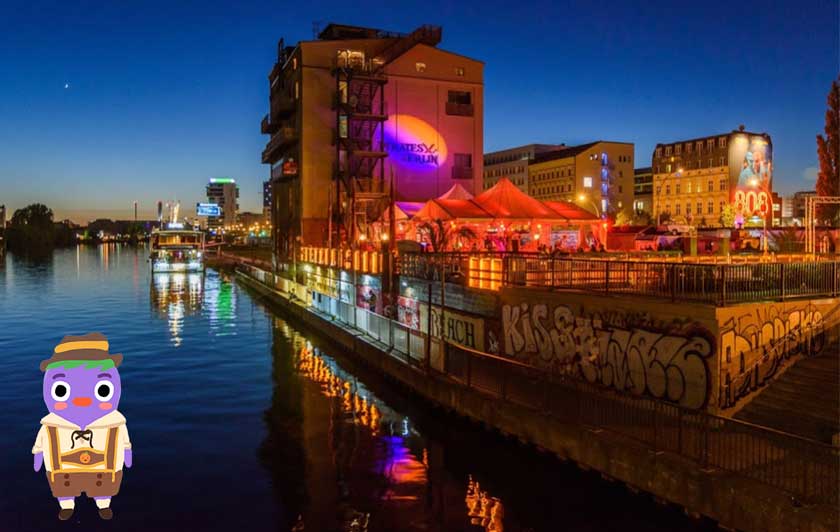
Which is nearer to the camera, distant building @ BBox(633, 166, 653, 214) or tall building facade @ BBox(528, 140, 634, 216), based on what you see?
tall building facade @ BBox(528, 140, 634, 216)

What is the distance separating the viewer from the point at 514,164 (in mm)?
136625

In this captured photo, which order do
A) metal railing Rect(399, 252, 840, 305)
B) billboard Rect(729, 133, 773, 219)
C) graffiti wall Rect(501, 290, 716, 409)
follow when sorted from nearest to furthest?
graffiti wall Rect(501, 290, 716, 409) < metal railing Rect(399, 252, 840, 305) < billboard Rect(729, 133, 773, 219)

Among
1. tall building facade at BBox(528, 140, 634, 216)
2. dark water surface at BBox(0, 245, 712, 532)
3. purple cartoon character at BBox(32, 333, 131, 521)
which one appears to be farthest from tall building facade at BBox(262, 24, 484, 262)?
tall building facade at BBox(528, 140, 634, 216)

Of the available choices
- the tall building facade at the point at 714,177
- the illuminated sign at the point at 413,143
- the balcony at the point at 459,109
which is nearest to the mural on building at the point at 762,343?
the illuminated sign at the point at 413,143

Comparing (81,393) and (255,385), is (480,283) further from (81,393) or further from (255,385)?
(81,393)

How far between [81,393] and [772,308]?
14563mm

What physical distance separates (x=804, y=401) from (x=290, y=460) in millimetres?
11913

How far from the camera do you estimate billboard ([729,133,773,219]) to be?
8781 cm

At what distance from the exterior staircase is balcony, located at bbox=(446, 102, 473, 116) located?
51.1 meters

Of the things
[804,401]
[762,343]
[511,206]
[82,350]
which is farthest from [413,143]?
[82,350]

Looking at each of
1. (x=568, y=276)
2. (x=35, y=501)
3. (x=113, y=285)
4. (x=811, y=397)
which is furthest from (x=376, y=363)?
(x=113, y=285)

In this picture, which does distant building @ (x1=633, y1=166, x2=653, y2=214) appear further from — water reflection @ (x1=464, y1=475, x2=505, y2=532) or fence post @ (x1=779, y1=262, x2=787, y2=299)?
water reflection @ (x1=464, y1=475, x2=505, y2=532)

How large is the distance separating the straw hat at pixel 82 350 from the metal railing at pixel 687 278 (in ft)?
40.7

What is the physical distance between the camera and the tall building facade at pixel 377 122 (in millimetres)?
58188
